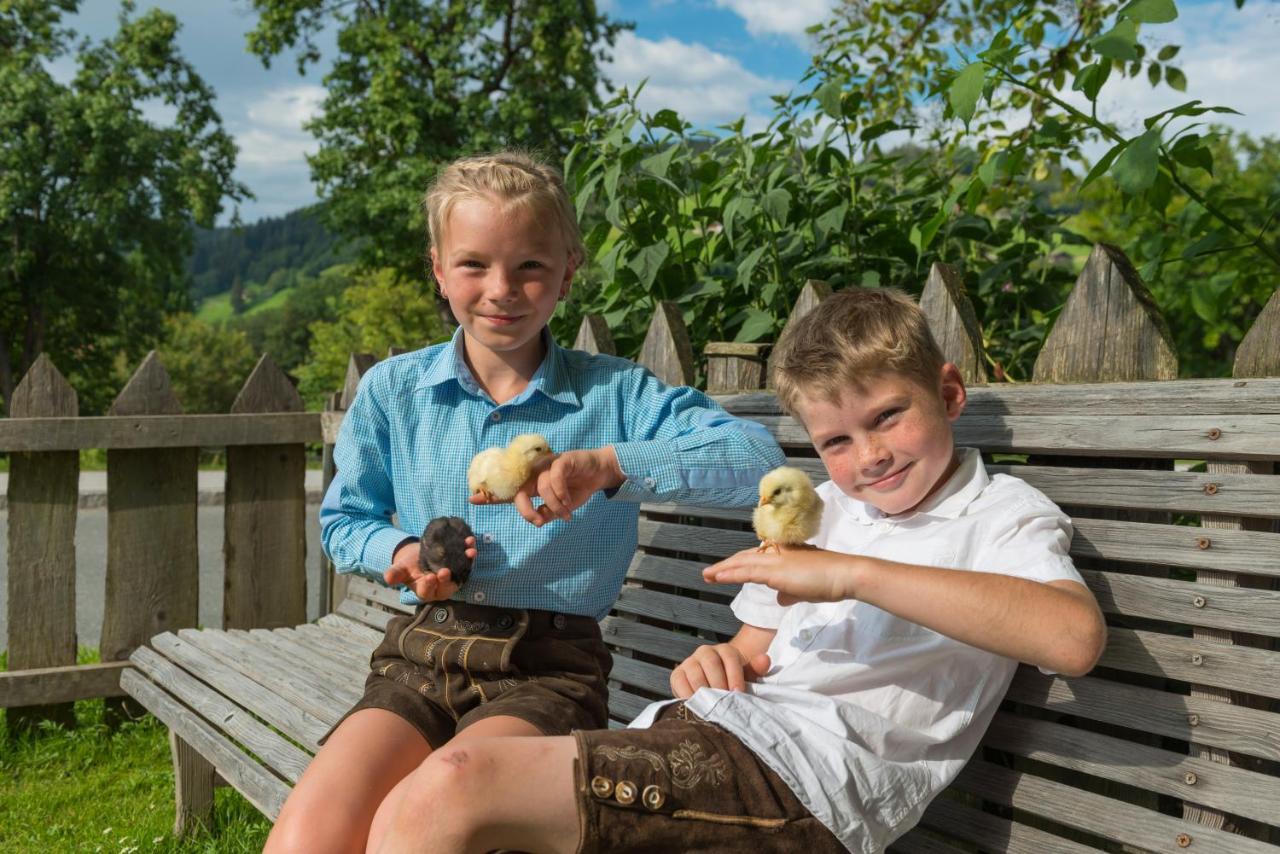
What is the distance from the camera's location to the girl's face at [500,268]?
2.22 meters

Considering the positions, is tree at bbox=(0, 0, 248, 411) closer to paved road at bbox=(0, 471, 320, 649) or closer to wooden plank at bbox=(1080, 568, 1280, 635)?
paved road at bbox=(0, 471, 320, 649)

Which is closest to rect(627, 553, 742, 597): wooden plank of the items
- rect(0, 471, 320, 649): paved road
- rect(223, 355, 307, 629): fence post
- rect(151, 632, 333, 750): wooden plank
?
rect(151, 632, 333, 750): wooden plank

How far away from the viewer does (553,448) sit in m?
2.40

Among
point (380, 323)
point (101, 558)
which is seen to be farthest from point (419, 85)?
point (101, 558)

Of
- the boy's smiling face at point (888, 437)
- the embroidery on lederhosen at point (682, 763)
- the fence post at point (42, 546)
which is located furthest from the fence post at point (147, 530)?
the boy's smiling face at point (888, 437)

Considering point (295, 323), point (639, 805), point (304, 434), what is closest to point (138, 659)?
point (304, 434)

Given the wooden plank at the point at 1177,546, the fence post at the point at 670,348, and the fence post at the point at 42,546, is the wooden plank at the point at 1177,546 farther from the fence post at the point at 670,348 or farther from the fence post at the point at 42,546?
the fence post at the point at 42,546

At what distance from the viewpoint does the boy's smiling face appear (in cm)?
187

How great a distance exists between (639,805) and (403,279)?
30320 mm

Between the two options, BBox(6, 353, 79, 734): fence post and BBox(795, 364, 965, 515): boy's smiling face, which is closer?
BBox(795, 364, 965, 515): boy's smiling face

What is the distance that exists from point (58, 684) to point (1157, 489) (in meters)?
4.29

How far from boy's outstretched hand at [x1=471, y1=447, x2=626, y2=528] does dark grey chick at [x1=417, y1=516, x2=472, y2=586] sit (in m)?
0.21

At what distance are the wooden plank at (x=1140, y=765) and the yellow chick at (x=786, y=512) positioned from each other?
0.58 m

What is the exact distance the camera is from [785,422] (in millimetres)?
2742
